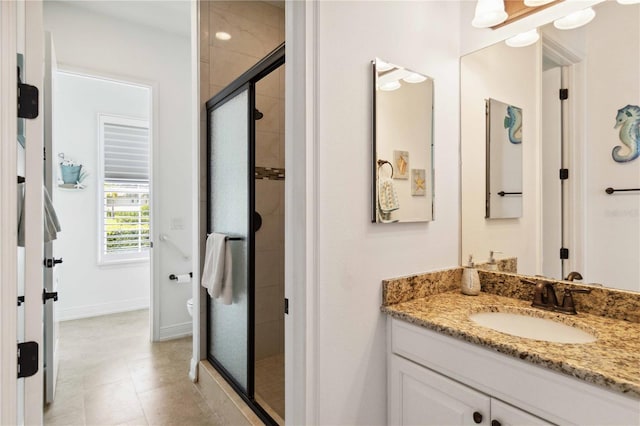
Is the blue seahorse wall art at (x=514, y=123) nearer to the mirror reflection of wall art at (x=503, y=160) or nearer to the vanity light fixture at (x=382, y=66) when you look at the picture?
the mirror reflection of wall art at (x=503, y=160)

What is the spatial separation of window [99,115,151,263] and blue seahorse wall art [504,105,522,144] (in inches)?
161

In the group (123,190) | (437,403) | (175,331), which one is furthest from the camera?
(123,190)

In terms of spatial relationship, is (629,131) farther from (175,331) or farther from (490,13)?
(175,331)

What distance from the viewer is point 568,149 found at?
4.88 feet

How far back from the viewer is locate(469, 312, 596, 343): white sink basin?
1.26 metres

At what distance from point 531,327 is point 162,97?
11.5 ft

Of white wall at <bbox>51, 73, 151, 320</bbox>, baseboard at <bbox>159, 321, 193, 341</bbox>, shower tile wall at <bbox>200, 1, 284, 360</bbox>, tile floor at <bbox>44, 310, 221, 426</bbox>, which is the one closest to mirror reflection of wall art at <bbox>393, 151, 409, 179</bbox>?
shower tile wall at <bbox>200, 1, 284, 360</bbox>

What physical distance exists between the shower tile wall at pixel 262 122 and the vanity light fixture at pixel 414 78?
1.38m

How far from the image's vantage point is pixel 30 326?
33.8 inches

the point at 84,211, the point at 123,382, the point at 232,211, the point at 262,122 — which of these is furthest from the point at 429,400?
the point at 84,211

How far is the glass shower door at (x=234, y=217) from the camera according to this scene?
6.62 feet

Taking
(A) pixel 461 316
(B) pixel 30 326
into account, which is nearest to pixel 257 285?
(A) pixel 461 316

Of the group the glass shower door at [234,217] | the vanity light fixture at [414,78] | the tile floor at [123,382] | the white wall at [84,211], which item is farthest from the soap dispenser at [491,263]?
the white wall at [84,211]

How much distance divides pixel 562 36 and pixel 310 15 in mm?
1065
